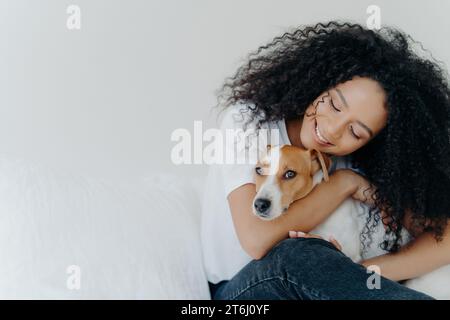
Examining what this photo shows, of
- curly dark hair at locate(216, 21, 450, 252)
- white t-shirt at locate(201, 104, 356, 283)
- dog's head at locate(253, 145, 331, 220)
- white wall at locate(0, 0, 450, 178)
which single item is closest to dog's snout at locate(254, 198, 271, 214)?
dog's head at locate(253, 145, 331, 220)

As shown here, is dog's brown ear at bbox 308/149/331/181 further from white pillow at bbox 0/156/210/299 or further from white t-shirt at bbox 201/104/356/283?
white pillow at bbox 0/156/210/299

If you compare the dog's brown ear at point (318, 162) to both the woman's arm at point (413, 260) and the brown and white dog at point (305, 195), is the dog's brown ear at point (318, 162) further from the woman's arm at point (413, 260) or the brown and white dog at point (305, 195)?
the woman's arm at point (413, 260)

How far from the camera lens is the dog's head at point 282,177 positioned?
1279mm

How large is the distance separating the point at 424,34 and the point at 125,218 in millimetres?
1017

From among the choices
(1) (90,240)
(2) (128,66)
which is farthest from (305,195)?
(2) (128,66)

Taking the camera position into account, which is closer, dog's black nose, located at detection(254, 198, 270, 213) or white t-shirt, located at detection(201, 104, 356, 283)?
dog's black nose, located at detection(254, 198, 270, 213)

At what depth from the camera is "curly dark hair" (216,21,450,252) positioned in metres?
1.38

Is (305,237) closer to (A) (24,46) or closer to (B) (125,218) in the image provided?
(B) (125,218)

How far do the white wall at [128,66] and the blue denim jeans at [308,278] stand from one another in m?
0.47

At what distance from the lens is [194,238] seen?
1.42 m

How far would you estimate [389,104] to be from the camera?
4.45 ft

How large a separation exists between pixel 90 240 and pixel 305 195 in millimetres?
517
